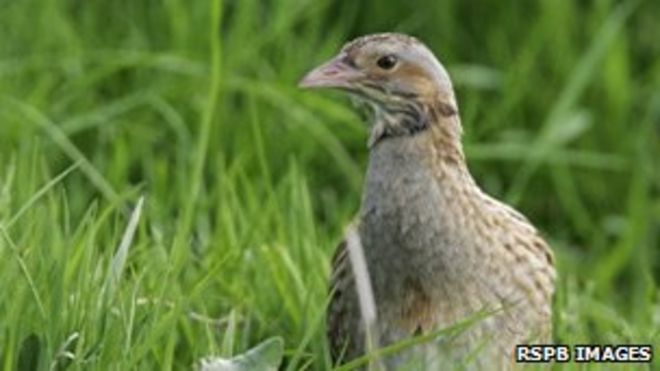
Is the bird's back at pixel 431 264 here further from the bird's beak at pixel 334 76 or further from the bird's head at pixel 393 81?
the bird's beak at pixel 334 76

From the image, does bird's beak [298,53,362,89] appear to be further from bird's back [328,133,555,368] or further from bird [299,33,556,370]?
bird's back [328,133,555,368]

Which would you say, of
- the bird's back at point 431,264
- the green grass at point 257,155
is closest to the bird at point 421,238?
the bird's back at point 431,264

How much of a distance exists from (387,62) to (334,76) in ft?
0.37

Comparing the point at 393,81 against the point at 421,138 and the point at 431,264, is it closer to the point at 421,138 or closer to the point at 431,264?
the point at 421,138

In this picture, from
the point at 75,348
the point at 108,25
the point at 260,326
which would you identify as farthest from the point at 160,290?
the point at 108,25

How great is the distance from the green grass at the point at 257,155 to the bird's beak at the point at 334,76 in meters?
0.39

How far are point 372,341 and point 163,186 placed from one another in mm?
1447

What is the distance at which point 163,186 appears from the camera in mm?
5863

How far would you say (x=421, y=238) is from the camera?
4.57 metres

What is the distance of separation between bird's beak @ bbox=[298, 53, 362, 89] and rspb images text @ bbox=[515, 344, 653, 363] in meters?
0.64

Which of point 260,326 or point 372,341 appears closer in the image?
point 372,341

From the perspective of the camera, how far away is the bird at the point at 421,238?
455cm

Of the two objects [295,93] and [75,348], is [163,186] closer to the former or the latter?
[295,93]

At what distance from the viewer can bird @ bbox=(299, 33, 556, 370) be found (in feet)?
14.9
